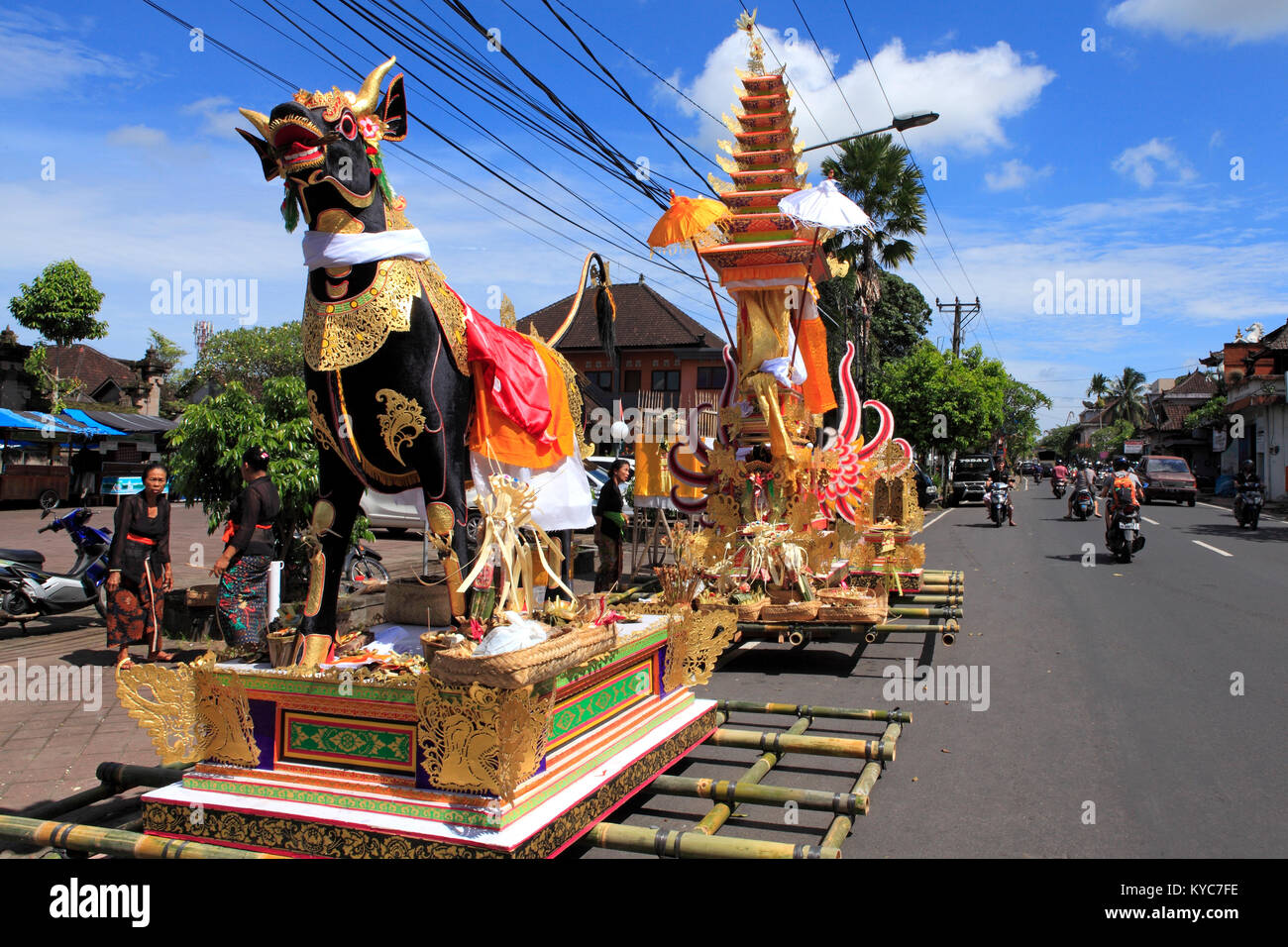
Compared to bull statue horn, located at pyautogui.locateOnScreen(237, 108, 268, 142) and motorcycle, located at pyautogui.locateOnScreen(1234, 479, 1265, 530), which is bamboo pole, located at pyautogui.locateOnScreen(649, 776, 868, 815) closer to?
bull statue horn, located at pyautogui.locateOnScreen(237, 108, 268, 142)

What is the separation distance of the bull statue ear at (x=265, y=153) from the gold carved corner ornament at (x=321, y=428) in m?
0.84

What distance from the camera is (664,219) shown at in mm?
7758

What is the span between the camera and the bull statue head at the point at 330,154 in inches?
124

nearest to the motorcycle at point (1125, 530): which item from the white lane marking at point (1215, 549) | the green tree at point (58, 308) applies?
the white lane marking at point (1215, 549)

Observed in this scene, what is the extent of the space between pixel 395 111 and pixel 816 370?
5388 mm

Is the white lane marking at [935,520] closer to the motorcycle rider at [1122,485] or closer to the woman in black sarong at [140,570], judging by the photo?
the motorcycle rider at [1122,485]

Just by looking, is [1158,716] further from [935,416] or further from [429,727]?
[935,416]

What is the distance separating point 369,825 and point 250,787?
61 cm

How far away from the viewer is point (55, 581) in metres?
8.73

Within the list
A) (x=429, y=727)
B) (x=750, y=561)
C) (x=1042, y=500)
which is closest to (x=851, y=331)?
(x=1042, y=500)

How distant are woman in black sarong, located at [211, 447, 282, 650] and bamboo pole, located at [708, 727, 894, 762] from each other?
354cm

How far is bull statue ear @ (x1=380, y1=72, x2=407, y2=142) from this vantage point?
3.43m

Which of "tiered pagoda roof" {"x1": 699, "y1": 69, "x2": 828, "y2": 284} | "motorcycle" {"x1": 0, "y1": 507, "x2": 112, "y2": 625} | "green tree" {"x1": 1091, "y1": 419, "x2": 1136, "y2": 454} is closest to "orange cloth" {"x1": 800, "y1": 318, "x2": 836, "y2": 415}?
"tiered pagoda roof" {"x1": 699, "y1": 69, "x2": 828, "y2": 284}
